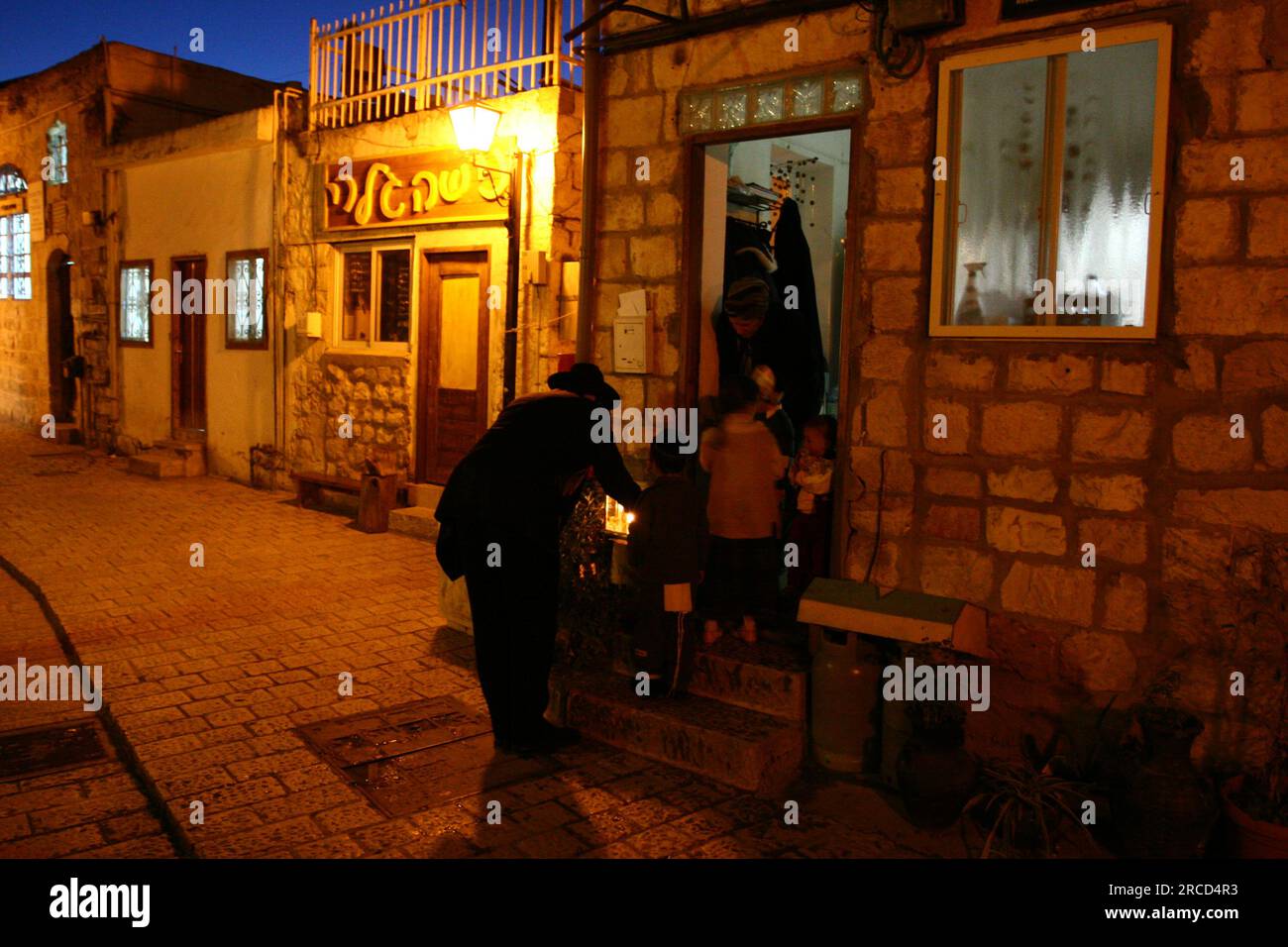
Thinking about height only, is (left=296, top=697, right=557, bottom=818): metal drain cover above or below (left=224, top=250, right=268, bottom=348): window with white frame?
below

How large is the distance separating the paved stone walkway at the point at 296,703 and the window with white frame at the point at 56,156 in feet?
29.4

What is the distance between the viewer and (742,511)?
18.5ft

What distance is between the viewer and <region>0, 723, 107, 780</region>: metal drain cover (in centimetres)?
480

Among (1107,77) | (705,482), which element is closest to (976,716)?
(705,482)

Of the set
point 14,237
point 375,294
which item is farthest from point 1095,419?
point 14,237

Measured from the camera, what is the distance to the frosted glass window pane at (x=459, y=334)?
407 inches

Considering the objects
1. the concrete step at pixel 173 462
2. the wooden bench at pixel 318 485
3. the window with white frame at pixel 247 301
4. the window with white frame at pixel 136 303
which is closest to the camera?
the wooden bench at pixel 318 485

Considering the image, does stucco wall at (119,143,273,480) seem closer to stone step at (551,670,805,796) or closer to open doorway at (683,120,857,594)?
open doorway at (683,120,857,594)

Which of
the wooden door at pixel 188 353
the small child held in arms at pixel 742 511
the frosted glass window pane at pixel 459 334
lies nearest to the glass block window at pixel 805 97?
the small child held in arms at pixel 742 511

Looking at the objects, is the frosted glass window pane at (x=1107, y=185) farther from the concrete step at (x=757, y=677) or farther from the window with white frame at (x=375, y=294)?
the window with white frame at (x=375, y=294)

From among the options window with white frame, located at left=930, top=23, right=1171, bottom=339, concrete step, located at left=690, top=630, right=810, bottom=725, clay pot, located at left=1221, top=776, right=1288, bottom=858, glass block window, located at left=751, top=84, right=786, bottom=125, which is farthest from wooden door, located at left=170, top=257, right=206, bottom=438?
clay pot, located at left=1221, top=776, right=1288, bottom=858

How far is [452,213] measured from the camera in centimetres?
1018

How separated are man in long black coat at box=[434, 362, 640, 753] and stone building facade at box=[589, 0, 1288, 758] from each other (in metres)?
1.56
